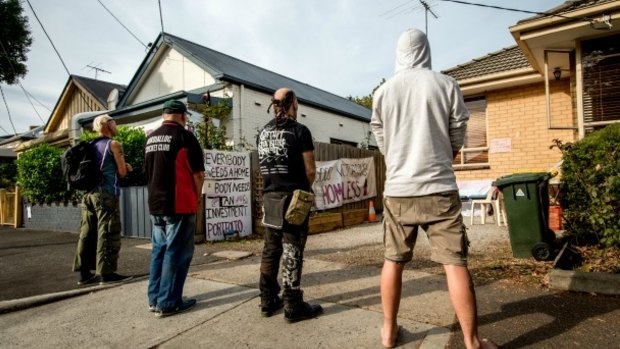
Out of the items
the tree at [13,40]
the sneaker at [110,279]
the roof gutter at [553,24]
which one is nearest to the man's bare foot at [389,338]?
the sneaker at [110,279]

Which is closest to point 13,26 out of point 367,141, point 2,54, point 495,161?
point 2,54

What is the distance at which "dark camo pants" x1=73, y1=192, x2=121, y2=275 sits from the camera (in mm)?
3908

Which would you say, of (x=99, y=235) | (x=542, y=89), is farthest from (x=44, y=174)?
(x=542, y=89)

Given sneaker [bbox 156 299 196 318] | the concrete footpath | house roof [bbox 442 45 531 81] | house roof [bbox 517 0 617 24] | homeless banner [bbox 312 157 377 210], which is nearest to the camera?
the concrete footpath

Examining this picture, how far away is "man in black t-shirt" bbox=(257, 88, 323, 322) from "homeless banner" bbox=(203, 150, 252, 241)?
4.02 meters

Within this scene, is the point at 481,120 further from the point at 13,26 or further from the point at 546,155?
the point at 13,26

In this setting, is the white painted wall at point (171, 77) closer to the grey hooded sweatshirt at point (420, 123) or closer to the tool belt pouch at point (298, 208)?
the tool belt pouch at point (298, 208)

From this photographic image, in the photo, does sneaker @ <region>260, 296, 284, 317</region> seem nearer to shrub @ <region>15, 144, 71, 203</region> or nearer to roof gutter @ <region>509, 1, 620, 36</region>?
roof gutter @ <region>509, 1, 620, 36</region>

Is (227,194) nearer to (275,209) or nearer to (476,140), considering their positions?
(275,209)

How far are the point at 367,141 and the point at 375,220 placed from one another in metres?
10.3

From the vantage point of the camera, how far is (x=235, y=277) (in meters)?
4.07

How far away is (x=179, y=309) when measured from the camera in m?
3.04

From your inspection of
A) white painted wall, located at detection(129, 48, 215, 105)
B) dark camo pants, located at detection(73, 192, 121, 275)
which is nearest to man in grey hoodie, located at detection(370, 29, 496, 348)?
dark camo pants, located at detection(73, 192, 121, 275)

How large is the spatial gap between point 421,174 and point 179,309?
7.64ft
